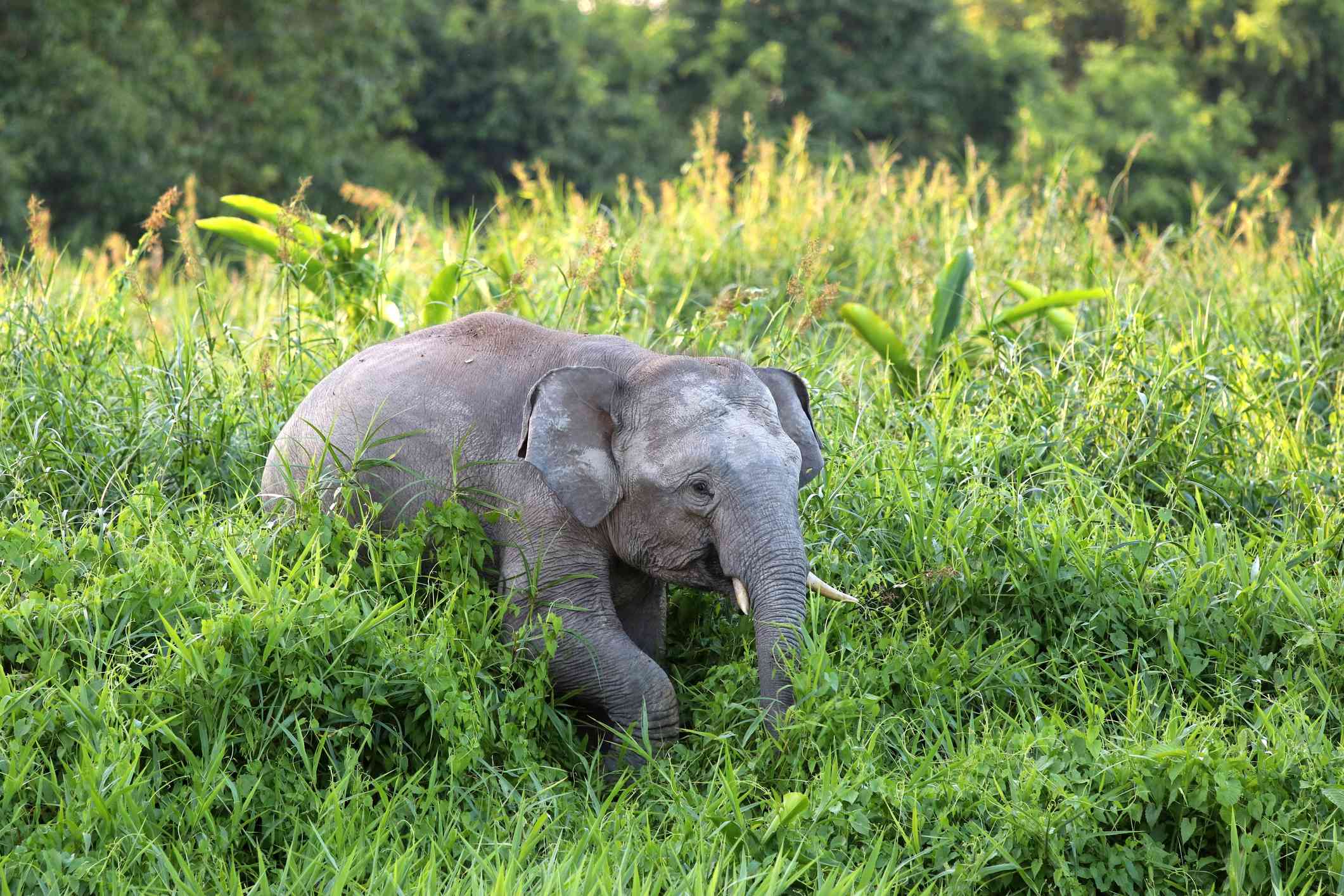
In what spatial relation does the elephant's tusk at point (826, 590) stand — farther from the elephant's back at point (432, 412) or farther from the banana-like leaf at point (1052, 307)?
the banana-like leaf at point (1052, 307)

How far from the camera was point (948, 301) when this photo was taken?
655 cm

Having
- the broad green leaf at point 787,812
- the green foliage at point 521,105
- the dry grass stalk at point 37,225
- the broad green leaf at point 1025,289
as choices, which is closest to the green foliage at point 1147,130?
the green foliage at point 521,105

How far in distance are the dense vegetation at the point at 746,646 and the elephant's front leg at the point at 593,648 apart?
0.35 ft

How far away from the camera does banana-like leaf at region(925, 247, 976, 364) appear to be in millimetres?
6535

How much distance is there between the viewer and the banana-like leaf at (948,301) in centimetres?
654

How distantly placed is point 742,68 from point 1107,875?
19956 millimetres

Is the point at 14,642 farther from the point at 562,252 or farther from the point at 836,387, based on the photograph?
the point at 562,252

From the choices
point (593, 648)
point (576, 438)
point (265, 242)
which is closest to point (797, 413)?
point (576, 438)

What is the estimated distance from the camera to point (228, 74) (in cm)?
1742

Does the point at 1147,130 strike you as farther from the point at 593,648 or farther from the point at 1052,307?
the point at 593,648

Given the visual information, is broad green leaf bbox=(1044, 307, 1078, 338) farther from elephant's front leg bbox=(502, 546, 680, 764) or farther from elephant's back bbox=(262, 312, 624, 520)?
elephant's front leg bbox=(502, 546, 680, 764)

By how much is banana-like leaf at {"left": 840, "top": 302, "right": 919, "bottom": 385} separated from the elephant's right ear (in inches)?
101

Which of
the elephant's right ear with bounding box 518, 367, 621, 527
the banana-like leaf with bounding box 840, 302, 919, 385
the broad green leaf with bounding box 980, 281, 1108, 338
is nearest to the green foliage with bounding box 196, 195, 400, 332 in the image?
the banana-like leaf with bounding box 840, 302, 919, 385

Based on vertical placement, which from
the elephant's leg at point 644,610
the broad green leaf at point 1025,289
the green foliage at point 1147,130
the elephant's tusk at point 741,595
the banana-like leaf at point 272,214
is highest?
the banana-like leaf at point 272,214
